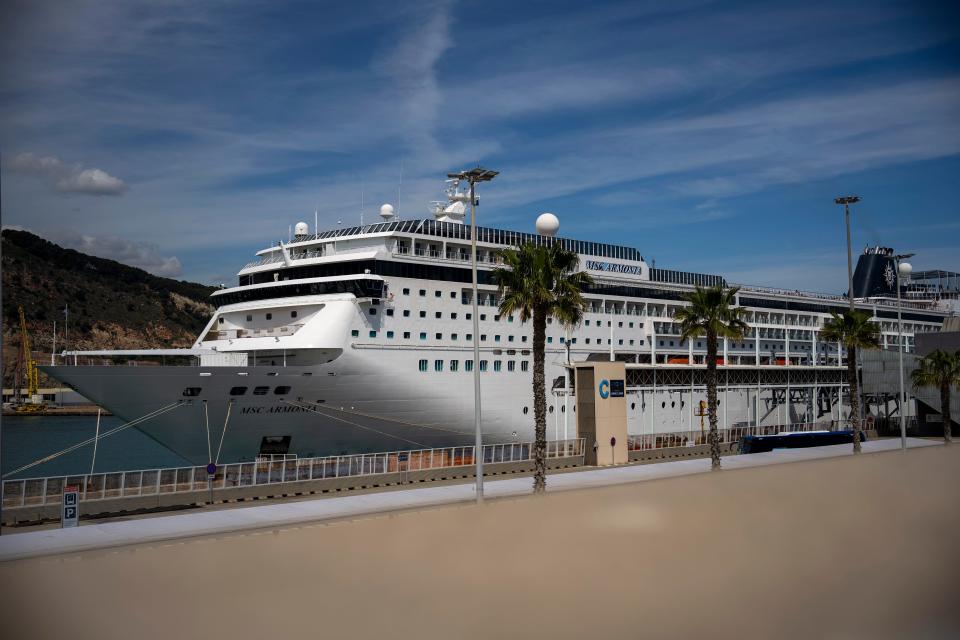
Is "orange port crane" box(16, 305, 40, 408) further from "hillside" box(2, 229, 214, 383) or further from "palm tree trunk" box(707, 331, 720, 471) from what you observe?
"palm tree trunk" box(707, 331, 720, 471)

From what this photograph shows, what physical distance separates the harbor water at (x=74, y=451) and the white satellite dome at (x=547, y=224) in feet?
73.5

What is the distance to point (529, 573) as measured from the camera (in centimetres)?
1266

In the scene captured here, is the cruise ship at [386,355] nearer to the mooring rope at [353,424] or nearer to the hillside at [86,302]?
the mooring rope at [353,424]

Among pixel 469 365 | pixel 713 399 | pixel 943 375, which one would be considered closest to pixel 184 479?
pixel 469 365

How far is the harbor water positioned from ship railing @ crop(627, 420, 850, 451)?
69.2ft

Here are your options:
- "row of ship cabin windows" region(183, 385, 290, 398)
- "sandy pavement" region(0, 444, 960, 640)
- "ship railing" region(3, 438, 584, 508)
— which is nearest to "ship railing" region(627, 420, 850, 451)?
"ship railing" region(3, 438, 584, 508)

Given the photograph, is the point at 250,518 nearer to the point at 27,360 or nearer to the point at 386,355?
→ the point at 386,355

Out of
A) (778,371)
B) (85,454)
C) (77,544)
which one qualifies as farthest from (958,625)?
(85,454)

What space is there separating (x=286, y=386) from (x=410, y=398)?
5.77 metres

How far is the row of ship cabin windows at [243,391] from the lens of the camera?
29000mm

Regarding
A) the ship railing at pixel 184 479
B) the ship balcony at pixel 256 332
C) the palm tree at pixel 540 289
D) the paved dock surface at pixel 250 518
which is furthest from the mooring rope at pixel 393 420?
the palm tree at pixel 540 289

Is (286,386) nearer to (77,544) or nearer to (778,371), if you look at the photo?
(77,544)

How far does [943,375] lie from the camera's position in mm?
41688

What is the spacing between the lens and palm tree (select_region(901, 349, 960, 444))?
135 ft
